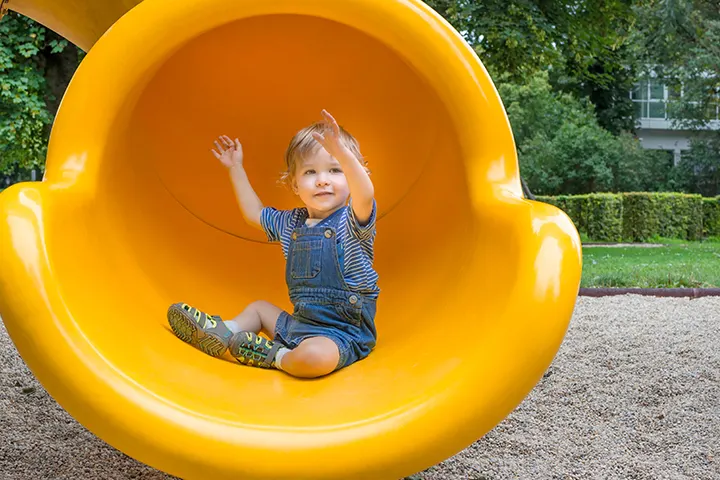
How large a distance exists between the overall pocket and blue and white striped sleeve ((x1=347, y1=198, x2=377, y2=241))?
114 millimetres

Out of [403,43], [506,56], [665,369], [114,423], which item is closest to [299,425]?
[114,423]

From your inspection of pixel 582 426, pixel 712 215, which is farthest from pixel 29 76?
pixel 712 215

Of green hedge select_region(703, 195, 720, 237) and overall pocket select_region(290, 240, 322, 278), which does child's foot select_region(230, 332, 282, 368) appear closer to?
overall pocket select_region(290, 240, 322, 278)

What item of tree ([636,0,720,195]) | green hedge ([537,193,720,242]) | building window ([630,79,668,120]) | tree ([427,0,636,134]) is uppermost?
building window ([630,79,668,120])

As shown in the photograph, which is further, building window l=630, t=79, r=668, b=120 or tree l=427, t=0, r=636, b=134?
building window l=630, t=79, r=668, b=120

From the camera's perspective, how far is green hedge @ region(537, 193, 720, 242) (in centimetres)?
1460

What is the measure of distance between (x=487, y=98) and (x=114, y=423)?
127 cm

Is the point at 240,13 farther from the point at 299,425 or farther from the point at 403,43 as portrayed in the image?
the point at 299,425

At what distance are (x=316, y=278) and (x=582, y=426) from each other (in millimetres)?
1285

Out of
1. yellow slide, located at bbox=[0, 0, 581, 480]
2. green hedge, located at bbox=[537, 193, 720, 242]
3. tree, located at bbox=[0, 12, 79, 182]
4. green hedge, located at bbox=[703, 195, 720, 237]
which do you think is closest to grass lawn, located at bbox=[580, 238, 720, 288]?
green hedge, located at bbox=[537, 193, 720, 242]

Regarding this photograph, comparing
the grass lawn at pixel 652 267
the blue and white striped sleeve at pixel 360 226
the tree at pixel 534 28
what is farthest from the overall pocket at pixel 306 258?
the tree at pixel 534 28

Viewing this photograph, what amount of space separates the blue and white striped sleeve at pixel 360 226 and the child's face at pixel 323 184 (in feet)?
0.38

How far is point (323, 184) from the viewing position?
7.98 ft

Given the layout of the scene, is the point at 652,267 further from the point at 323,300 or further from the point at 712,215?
the point at 712,215
